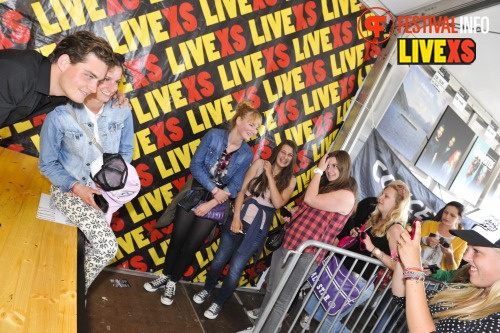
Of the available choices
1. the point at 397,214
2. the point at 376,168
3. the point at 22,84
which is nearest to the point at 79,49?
the point at 22,84

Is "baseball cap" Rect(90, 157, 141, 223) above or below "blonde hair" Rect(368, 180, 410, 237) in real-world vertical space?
below

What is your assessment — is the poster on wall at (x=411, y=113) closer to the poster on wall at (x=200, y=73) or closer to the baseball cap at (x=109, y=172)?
the poster on wall at (x=200, y=73)

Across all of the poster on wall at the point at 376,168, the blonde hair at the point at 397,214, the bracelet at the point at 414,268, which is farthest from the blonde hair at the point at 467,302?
the poster on wall at the point at 376,168

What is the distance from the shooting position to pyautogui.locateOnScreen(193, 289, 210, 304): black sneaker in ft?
11.7

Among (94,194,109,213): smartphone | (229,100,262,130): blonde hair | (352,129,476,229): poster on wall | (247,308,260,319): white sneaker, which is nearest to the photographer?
(94,194,109,213): smartphone

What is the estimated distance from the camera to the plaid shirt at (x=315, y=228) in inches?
118

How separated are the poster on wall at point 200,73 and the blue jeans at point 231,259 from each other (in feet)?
1.70

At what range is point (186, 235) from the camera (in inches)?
130

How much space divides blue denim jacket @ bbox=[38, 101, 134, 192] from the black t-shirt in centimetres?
36

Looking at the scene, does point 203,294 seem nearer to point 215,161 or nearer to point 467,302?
point 215,161

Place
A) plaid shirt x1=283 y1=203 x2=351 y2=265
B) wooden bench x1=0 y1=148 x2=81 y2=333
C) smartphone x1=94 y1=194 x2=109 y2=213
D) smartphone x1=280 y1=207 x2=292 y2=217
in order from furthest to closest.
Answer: smartphone x1=280 y1=207 x2=292 y2=217 < plaid shirt x1=283 y1=203 x2=351 y2=265 < smartphone x1=94 y1=194 x2=109 y2=213 < wooden bench x1=0 y1=148 x2=81 y2=333

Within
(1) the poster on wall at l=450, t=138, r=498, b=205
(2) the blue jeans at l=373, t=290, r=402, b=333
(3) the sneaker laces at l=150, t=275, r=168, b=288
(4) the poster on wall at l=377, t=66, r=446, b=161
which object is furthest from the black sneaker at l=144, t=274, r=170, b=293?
(1) the poster on wall at l=450, t=138, r=498, b=205

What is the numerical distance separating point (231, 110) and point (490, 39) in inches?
122

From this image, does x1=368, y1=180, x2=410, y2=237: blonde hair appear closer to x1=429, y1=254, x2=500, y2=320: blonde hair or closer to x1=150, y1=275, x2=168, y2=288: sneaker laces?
x1=429, y1=254, x2=500, y2=320: blonde hair
